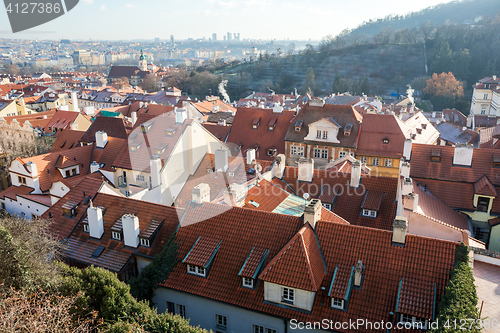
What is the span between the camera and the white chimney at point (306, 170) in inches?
985

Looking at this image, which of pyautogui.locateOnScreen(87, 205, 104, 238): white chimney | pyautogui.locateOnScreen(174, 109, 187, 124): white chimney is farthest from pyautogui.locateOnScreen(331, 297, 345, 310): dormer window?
pyautogui.locateOnScreen(174, 109, 187, 124): white chimney

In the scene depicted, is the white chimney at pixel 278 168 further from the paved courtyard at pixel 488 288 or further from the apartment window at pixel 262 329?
the paved courtyard at pixel 488 288

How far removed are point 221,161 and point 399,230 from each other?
44.2 feet

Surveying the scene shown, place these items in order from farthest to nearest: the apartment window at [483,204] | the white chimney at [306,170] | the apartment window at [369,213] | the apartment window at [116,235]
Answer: the apartment window at [483,204] → the white chimney at [306,170] → the apartment window at [369,213] → the apartment window at [116,235]

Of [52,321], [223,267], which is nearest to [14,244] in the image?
[52,321]

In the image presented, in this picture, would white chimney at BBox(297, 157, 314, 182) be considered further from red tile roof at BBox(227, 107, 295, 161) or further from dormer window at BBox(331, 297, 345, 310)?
red tile roof at BBox(227, 107, 295, 161)

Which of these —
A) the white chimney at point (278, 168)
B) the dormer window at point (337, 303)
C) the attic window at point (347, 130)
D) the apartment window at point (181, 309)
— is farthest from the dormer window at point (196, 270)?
the attic window at point (347, 130)

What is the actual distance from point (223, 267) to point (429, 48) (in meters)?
143

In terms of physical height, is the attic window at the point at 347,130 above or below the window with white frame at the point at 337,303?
above

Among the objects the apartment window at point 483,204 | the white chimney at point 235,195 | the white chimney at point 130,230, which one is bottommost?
the apartment window at point 483,204

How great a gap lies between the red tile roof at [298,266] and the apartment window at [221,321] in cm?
274

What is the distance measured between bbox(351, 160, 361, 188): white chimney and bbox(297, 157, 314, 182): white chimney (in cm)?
266

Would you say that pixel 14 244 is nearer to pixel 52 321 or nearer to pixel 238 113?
pixel 52 321

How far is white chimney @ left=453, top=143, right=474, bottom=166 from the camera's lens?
91.2 ft
